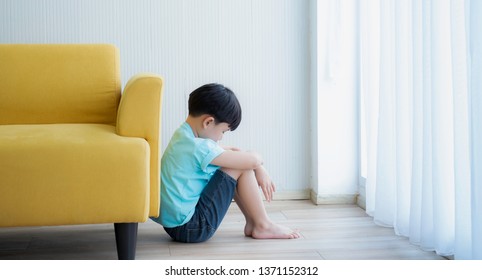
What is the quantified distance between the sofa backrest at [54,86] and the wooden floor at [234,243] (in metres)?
0.45

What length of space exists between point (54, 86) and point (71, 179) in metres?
0.73

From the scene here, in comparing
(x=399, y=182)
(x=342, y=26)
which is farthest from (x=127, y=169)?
(x=342, y=26)

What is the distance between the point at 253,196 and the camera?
2.29 meters

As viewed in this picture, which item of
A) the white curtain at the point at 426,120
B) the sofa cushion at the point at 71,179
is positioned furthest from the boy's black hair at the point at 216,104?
the white curtain at the point at 426,120

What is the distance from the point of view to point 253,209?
91.0 inches

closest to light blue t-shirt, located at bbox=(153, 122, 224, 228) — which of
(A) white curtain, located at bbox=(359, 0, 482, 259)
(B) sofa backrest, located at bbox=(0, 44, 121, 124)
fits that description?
(B) sofa backrest, located at bbox=(0, 44, 121, 124)

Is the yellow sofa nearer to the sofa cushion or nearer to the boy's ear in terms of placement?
the sofa cushion

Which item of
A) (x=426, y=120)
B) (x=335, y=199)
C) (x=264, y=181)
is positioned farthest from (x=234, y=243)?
(x=335, y=199)

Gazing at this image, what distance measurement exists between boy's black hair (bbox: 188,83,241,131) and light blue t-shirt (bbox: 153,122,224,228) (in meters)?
0.09

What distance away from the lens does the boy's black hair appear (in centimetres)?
223

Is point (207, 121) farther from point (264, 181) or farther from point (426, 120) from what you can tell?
point (426, 120)

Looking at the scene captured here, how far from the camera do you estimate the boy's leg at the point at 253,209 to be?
2270 mm

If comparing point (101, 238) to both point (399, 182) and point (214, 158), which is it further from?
point (399, 182)
